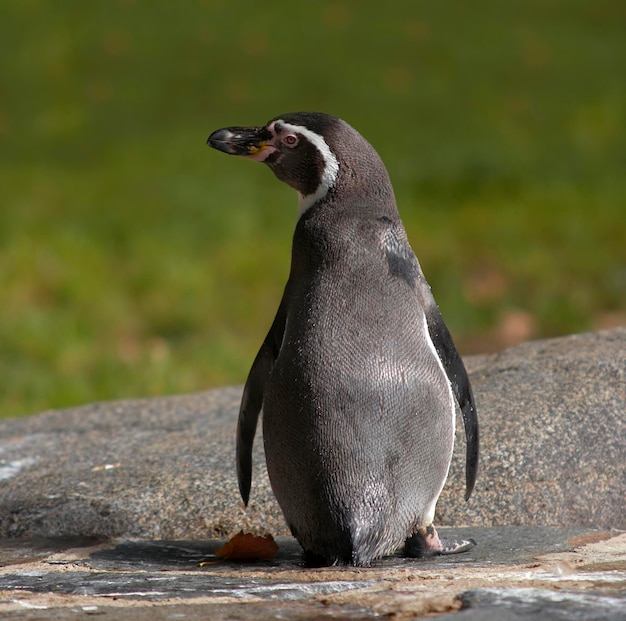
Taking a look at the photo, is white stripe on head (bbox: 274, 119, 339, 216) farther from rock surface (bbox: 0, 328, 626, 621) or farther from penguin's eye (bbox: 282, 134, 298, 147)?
rock surface (bbox: 0, 328, 626, 621)

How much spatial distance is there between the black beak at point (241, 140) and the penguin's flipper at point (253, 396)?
0.49 m

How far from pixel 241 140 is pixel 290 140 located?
0.19 m

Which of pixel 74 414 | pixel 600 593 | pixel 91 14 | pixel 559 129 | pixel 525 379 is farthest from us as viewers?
pixel 91 14

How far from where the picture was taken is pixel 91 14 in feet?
48.6

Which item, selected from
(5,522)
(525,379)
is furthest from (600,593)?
(5,522)

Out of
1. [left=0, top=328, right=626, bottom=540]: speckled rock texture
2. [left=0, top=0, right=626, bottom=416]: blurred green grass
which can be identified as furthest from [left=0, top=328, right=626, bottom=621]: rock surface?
[left=0, top=0, right=626, bottom=416]: blurred green grass

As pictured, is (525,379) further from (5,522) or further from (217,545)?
(5,522)

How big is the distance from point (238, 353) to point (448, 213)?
11.3ft

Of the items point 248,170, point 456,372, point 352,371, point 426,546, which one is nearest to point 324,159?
point 352,371

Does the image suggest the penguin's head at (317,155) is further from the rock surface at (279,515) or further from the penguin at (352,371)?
the rock surface at (279,515)

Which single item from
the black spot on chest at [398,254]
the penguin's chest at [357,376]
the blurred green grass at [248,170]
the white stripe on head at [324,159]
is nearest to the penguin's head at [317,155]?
the white stripe on head at [324,159]

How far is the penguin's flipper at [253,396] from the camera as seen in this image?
3443 mm

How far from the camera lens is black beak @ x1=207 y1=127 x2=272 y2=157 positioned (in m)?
3.40

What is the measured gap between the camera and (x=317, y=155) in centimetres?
329
